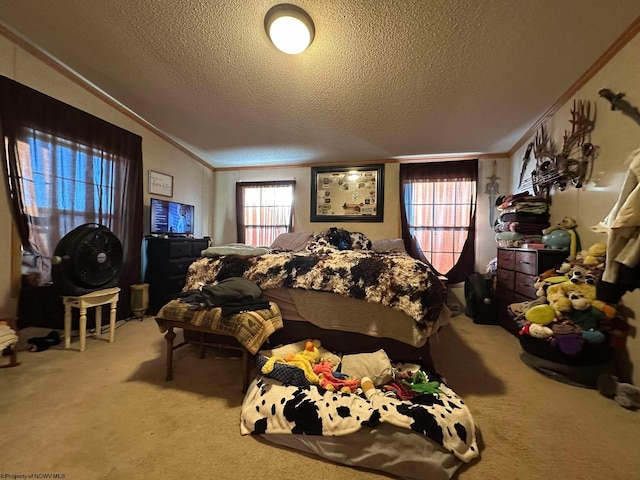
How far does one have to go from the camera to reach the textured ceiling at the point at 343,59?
1.62 metres

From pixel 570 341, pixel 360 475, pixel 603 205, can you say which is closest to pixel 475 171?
pixel 603 205

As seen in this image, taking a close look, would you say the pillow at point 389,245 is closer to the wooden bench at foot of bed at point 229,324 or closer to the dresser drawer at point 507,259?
the dresser drawer at point 507,259

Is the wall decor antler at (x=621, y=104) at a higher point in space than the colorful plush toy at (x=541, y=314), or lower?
higher

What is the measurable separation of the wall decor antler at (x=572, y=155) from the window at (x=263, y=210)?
3.22 metres

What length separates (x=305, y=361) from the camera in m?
1.62

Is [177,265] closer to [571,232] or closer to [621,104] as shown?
[571,232]

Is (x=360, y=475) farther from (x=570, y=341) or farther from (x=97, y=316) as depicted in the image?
(x=97, y=316)

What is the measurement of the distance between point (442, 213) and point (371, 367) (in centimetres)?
292

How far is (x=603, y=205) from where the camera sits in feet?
6.14

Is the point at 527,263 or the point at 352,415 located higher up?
the point at 527,263

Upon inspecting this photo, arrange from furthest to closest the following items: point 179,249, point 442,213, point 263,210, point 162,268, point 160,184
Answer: point 263,210, point 442,213, point 160,184, point 179,249, point 162,268

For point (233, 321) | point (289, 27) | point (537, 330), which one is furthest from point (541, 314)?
point (289, 27)

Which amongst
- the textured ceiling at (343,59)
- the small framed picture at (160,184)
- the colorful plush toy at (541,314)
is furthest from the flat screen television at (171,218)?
the colorful plush toy at (541,314)

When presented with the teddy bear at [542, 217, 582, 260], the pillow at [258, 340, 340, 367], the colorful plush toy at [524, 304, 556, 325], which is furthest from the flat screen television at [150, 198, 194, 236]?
the teddy bear at [542, 217, 582, 260]
